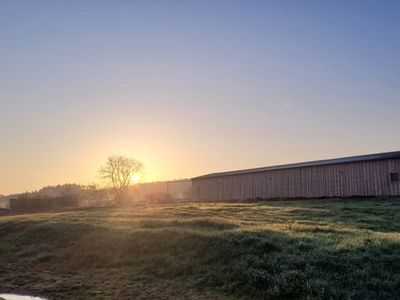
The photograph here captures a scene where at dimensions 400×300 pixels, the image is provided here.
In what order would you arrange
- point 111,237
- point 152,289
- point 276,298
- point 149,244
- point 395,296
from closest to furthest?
1. point 395,296
2. point 276,298
3. point 152,289
4. point 149,244
5. point 111,237

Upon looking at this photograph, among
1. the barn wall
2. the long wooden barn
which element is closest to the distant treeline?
the barn wall

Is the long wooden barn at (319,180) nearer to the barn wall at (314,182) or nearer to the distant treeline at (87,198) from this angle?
the barn wall at (314,182)

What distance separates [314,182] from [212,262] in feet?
91.9

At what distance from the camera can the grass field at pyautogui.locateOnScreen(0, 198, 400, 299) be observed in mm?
10828

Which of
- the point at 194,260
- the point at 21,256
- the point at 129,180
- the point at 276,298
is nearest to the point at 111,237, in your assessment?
the point at 21,256

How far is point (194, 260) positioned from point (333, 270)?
460 cm

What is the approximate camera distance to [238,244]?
14.2 m

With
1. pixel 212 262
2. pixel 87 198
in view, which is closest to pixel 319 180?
pixel 212 262

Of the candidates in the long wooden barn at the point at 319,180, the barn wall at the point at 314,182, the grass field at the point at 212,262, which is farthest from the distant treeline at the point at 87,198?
the grass field at the point at 212,262

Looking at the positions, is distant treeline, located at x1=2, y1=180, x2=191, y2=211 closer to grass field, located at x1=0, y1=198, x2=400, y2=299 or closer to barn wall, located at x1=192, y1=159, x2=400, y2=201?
barn wall, located at x1=192, y1=159, x2=400, y2=201

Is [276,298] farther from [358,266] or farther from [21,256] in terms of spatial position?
[21,256]

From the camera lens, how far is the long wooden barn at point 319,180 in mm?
34500

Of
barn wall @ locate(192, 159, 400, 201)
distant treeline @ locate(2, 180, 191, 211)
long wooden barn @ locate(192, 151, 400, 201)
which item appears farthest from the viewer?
distant treeline @ locate(2, 180, 191, 211)

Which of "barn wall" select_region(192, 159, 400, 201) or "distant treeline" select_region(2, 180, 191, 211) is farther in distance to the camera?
"distant treeline" select_region(2, 180, 191, 211)
